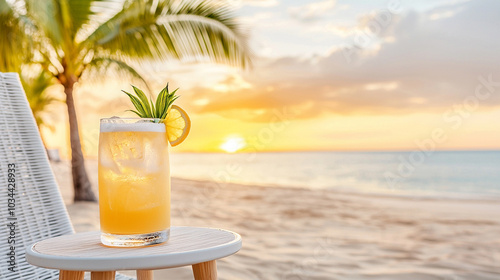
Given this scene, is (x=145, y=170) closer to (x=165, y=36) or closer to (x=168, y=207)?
(x=168, y=207)

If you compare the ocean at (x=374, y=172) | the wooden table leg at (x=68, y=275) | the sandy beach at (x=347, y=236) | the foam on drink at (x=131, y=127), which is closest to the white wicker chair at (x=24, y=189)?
the wooden table leg at (x=68, y=275)

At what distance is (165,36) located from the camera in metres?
5.90

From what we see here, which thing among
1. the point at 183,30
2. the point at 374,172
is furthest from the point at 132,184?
the point at 374,172

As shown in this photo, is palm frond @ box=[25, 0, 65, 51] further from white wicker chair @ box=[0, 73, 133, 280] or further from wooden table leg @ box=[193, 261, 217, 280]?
wooden table leg @ box=[193, 261, 217, 280]

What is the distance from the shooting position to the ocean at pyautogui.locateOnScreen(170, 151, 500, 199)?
40.5 feet

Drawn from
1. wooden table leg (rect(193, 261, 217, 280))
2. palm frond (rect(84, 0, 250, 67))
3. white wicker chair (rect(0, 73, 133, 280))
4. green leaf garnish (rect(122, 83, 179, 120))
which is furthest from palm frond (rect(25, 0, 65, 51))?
wooden table leg (rect(193, 261, 217, 280))

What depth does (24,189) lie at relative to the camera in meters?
1.59

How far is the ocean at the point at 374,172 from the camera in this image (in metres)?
12.4

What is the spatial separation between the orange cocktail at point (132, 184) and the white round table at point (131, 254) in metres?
0.04

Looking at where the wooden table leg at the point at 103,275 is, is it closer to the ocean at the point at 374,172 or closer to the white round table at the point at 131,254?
the white round table at the point at 131,254

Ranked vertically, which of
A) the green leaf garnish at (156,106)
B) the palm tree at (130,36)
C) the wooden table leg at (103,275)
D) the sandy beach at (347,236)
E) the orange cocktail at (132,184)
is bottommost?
the sandy beach at (347,236)

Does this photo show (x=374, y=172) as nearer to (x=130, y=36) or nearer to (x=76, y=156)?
(x=76, y=156)

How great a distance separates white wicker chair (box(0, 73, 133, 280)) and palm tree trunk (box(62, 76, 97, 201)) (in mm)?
4953

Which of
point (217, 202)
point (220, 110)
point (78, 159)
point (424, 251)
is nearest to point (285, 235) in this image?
point (424, 251)
